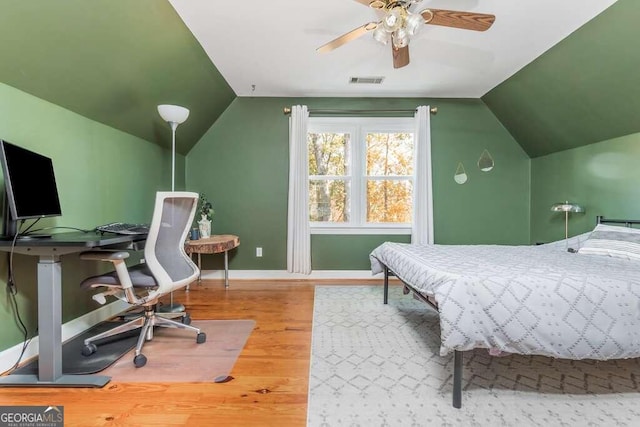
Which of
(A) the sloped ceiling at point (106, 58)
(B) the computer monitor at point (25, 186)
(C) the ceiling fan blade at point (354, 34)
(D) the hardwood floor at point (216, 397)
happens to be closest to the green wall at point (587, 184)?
(C) the ceiling fan blade at point (354, 34)

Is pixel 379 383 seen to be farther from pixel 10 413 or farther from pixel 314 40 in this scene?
pixel 314 40

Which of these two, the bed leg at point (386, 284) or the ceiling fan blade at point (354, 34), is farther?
the bed leg at point (386, 284)

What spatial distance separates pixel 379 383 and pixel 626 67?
302 cm

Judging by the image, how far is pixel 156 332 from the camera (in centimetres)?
238

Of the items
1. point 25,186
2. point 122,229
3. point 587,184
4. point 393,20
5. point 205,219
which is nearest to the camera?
point 25,186

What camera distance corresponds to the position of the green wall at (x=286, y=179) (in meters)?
4.05

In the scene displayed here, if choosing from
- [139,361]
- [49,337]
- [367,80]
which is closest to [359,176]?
[367,80]

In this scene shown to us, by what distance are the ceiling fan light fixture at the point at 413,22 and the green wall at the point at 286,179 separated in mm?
2121

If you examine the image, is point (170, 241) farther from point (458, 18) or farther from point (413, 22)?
point (458, 18)

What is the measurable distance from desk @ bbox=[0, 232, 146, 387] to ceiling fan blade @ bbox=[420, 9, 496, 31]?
7.57 feet

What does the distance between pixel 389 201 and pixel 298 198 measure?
4.20ft

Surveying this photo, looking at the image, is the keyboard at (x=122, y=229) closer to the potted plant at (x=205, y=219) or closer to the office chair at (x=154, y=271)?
the office chair at (x=154, y=271)

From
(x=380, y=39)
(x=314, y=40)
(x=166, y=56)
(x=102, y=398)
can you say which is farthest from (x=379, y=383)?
(x=166, y=56)

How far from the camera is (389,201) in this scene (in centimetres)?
415
